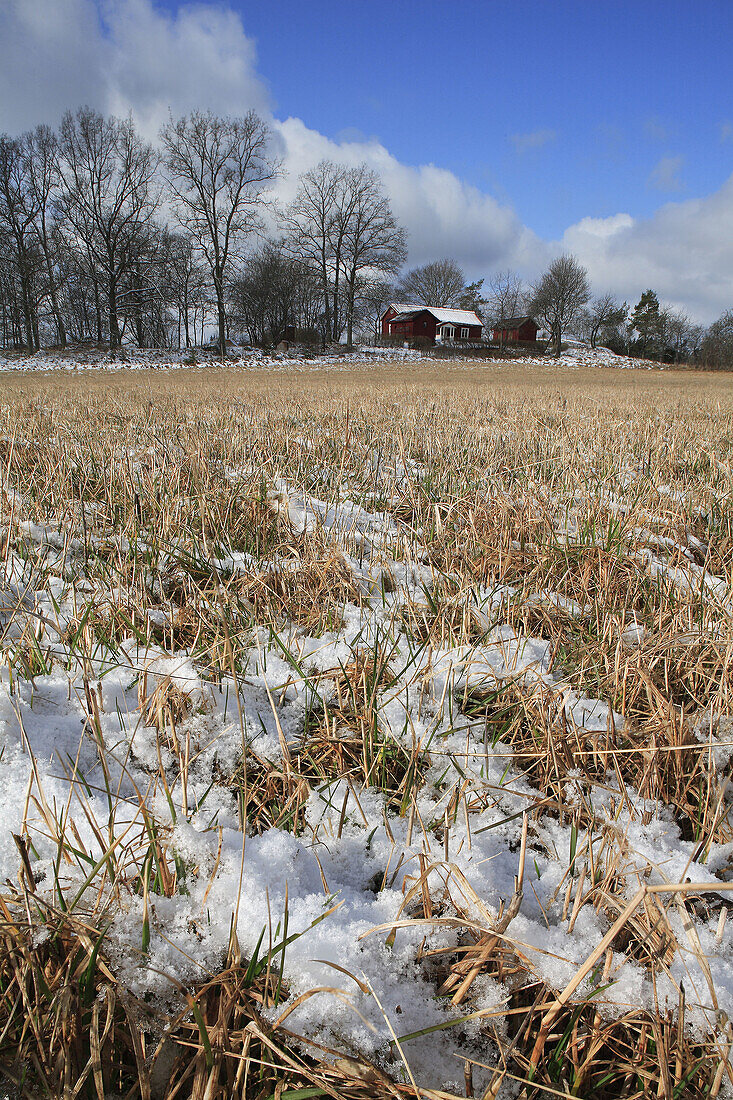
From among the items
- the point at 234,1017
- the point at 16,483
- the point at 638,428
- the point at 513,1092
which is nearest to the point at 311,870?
the point at 234,1017

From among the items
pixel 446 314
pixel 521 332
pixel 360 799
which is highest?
pixel 446 314

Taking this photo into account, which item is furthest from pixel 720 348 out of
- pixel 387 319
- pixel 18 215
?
pixel 18 215

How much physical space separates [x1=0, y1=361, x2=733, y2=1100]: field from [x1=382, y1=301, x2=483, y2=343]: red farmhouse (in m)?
58.8

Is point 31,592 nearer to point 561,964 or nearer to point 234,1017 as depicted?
point 234,1017

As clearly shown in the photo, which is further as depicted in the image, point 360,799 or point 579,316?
point 579,316

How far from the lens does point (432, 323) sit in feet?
193

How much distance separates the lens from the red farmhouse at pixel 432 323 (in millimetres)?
58612

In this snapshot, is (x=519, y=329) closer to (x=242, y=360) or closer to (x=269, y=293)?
(x=269, y=293)

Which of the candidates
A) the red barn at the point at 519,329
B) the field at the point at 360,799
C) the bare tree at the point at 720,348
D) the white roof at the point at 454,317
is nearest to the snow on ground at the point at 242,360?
the bare tree at the point at 720,348

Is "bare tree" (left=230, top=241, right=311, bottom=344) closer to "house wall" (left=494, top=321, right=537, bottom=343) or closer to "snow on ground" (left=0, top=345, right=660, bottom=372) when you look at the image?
"snow on ground" (left=0, top=345, right=660, bottom=372)

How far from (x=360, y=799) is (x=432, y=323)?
63.2 m

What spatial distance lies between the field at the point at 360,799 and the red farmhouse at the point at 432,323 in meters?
58.8

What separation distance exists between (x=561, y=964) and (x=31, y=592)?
2.10m

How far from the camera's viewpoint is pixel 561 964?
993 millimetres
